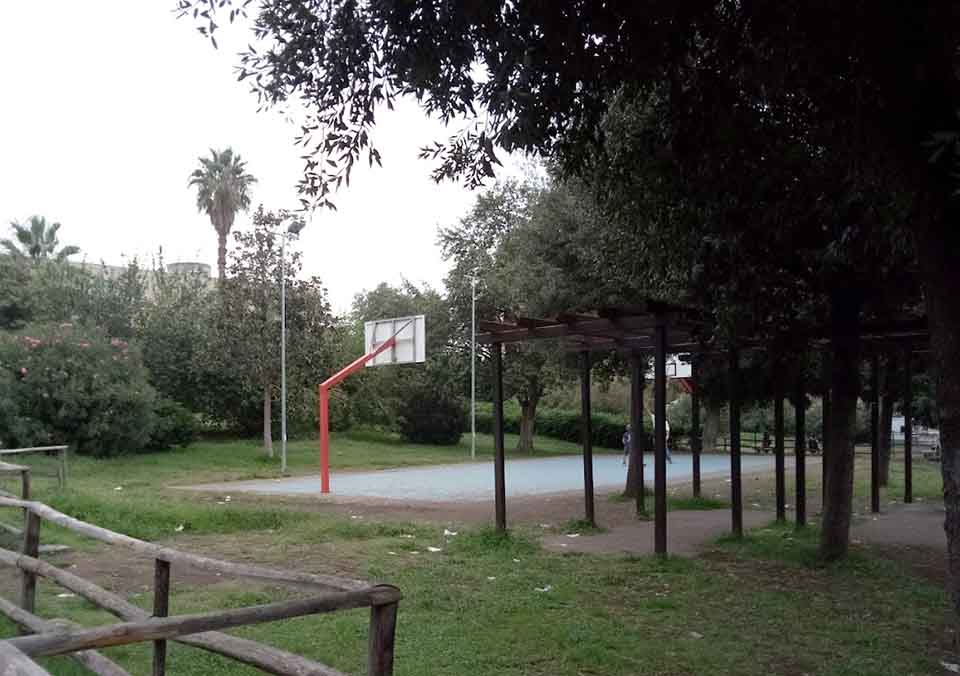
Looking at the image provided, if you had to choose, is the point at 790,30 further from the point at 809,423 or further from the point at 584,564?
the point at 809,423

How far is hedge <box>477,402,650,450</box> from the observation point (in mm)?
47000

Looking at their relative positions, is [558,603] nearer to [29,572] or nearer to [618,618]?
[618,618]

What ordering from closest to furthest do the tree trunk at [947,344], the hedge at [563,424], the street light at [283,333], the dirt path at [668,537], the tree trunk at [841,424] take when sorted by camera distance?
the tree trunk at [947,344] < the tree trunk at [841,424] < the dirt path at [668,537] < the street light at [283,333] < the hedge at [563,424]

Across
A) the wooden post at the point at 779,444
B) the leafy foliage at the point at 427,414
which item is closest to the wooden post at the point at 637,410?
the wooden post at the point at 779,444

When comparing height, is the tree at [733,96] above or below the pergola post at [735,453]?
above

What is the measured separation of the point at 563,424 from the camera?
50.0m

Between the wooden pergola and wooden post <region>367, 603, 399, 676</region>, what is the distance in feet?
24.2

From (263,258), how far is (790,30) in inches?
967

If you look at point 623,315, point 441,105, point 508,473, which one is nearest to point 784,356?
point 623,315

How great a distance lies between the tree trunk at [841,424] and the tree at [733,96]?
3.95 ft

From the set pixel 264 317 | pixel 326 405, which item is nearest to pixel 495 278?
pixel 264 317

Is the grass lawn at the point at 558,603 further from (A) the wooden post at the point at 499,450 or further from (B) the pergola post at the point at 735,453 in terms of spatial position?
(A) the wooden post at the point at 499,450

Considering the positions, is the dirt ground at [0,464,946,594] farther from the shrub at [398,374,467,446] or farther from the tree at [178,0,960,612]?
the shrub at [398,374,467,446]

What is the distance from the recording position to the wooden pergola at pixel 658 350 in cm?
1097
